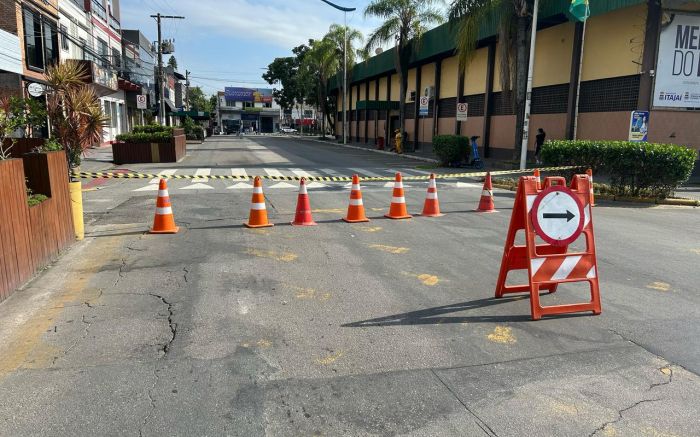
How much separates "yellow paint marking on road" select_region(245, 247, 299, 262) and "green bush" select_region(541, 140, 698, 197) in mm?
9810

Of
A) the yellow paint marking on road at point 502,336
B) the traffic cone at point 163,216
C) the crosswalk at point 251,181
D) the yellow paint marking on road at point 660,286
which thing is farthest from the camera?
the crosswalk at point 251,181

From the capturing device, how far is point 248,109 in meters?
134

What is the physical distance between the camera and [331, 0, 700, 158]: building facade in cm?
1770

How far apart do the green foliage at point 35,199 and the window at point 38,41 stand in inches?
775

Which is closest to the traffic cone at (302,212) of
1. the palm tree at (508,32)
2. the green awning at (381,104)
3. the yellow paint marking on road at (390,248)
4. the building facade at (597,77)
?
the yellow paint marking on road at (390,248)

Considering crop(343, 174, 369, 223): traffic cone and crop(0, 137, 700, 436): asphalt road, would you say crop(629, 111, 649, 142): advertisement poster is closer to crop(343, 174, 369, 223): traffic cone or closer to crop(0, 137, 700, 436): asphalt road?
crop(0, 137, 700, 436): asphalt road

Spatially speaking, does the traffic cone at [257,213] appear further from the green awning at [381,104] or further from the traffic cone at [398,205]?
the green awning at [381,104]

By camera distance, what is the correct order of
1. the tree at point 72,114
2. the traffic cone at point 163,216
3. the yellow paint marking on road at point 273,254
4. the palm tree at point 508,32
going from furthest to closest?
1. the palm tree at point 508,32
2. the tree at point 72,114
3. the traffic cone at point 163,216
4. the yellow paint marking on road at point 273,254

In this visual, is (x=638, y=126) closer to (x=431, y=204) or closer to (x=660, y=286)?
(x=431, y=204)

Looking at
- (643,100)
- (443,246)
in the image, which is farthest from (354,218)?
(643,100)

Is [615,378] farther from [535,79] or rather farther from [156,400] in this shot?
[535,79]

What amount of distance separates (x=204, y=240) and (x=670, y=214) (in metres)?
10.1

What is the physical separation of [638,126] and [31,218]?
17.2 meters

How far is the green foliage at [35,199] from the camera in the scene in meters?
6.21
